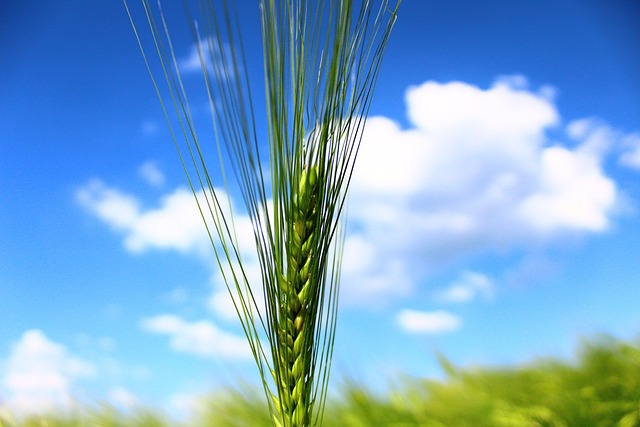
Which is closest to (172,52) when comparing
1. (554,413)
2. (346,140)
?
(346,140)

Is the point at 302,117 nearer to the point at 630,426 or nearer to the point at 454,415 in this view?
the point at 454,415

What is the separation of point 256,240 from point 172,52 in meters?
0.45

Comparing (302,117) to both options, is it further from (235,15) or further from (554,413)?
(554,413)

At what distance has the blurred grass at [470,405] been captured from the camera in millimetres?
2025

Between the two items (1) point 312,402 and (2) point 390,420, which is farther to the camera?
(2) point 390,420

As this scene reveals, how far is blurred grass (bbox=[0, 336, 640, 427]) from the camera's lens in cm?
203

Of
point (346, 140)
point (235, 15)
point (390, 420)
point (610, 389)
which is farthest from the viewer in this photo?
point (610, 389)

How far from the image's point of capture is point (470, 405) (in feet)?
6.79

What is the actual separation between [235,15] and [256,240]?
484 millimetres

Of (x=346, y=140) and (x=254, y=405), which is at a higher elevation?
(x=346, y=140)

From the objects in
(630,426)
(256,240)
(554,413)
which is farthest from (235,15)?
(630,426)

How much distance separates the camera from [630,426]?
215 cm

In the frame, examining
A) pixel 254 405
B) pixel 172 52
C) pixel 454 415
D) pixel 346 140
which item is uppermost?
pixel 172 52

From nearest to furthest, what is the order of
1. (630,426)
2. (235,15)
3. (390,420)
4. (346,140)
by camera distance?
(235,15)
(346,140)
(390,420)
(630,426)
